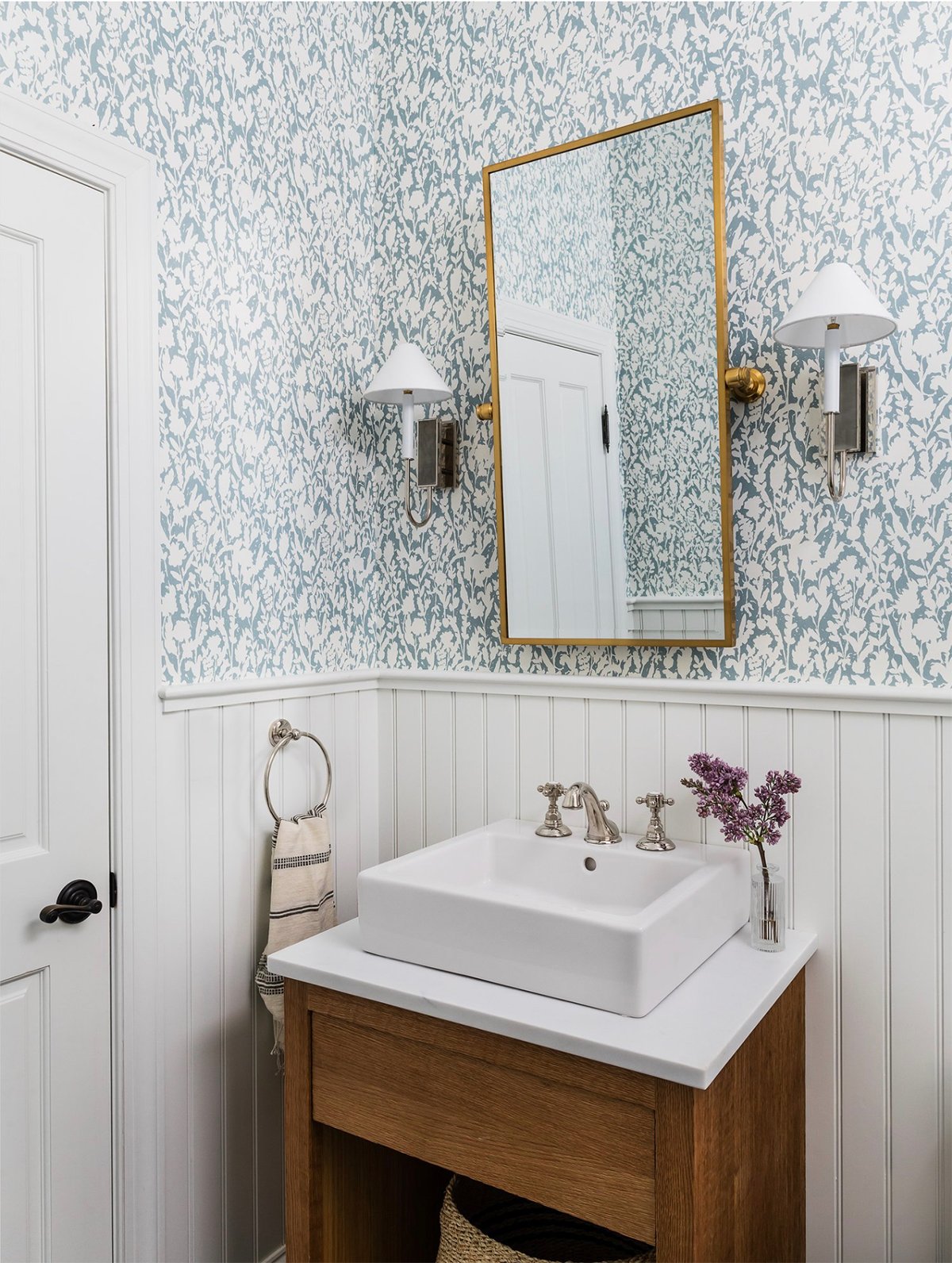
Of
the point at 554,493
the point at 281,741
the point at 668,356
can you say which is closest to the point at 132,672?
the point at 281,741

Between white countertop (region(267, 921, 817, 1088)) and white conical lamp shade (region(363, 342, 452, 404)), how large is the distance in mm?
1014

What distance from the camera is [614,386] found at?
1.63 metres

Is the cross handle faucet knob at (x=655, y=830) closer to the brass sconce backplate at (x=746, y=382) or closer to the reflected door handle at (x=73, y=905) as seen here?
the brass sconce backplate at (x=746, y=382)

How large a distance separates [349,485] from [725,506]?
815mm

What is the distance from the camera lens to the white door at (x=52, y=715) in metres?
1.29

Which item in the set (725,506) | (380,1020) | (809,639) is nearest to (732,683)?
(809,639)

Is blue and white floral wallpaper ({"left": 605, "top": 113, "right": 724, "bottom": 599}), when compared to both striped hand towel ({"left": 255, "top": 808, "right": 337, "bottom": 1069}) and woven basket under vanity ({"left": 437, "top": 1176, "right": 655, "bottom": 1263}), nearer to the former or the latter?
striped hand towel ({"left": 255, "top": 808, "right": 337, "bottom": 1069})

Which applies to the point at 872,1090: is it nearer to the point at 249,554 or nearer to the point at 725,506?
the point at 725,506

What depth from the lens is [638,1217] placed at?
1.10 meters

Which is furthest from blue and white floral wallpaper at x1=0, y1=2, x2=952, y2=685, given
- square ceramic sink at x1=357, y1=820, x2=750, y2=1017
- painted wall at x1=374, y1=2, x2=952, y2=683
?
square ceramic sink at x1=357, y1=820, x2=750, y2=1017

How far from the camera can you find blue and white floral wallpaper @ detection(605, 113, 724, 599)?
1.52 m

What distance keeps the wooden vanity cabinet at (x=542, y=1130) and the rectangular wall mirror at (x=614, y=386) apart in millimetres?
720

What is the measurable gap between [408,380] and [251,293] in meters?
0.33

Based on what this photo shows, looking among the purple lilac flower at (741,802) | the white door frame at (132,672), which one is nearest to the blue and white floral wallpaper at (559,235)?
the white door frame at (132,672)
